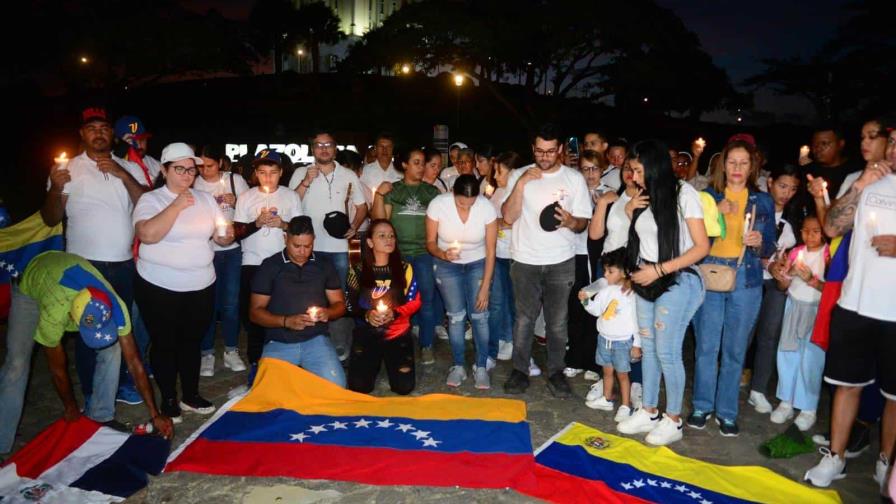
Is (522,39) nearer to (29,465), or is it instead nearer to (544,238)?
(544,238)

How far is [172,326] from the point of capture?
16.4 feet

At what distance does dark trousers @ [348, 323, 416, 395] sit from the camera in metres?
5.84

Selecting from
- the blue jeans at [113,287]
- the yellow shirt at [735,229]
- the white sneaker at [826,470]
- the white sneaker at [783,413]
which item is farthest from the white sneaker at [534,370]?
the blue jeans at [113,287]

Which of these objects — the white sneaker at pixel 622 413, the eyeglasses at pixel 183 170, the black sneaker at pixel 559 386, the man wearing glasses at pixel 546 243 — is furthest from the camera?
the black sneaker at pixel 559 386

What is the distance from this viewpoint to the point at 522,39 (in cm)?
2294

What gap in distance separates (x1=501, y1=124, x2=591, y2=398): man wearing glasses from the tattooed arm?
1.87 m

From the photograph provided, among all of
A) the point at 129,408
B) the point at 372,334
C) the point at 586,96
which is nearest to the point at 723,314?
the point at 372,334

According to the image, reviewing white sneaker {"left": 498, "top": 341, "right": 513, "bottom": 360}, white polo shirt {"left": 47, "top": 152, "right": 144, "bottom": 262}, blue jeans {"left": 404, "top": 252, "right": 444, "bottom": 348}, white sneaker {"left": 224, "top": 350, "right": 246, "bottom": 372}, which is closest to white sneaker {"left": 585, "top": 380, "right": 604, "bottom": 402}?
white sneaker {"left": 498, "top": 341, "right": 513, "bottom": 360}

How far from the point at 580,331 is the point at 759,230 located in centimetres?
210

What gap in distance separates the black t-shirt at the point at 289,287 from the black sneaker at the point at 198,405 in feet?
2.51

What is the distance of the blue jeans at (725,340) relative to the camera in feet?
15.8

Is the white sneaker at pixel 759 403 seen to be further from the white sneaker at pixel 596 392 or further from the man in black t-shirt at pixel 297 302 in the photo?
the man in black t-shirt at pixel 297 302

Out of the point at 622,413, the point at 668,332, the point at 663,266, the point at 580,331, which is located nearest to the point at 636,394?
the point at 622,413

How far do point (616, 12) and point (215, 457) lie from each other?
74.9 ft
